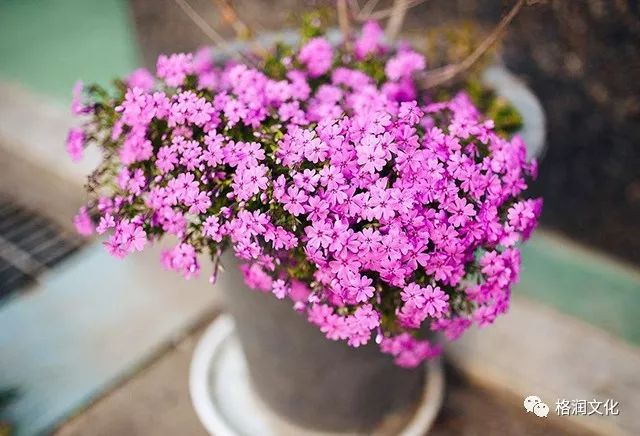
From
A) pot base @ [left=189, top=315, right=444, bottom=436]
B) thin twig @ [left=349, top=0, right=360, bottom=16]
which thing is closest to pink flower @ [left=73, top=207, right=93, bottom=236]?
pot base @ [left=189, top=315, right=444, bottom=436]

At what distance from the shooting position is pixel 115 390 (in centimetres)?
213

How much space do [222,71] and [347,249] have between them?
0.86m

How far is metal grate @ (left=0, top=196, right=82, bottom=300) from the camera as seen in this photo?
2.56 m

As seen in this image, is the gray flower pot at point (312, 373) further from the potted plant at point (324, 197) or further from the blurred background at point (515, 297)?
the blurred background at point (515, 297)

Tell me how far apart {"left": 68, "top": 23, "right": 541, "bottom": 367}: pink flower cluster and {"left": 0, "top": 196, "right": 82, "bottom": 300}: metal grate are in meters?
1.28

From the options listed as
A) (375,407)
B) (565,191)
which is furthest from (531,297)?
(375,407)

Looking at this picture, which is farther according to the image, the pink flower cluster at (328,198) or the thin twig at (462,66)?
the thin twig at (462,66)

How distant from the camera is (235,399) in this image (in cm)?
204

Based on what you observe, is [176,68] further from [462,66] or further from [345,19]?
[462,66]

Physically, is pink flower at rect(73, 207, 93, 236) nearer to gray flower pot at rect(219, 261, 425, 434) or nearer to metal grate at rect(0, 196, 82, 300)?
gray flower pot at rect(219, 261, 425, 434)

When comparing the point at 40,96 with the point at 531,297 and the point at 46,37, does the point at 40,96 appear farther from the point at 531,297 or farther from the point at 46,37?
the point at 531,297

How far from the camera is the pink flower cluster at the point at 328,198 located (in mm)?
1184

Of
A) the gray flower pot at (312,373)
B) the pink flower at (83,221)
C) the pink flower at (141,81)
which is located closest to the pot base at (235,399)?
the gray flower pot at (312,373)

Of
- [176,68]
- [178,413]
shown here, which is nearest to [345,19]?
[176,68]
